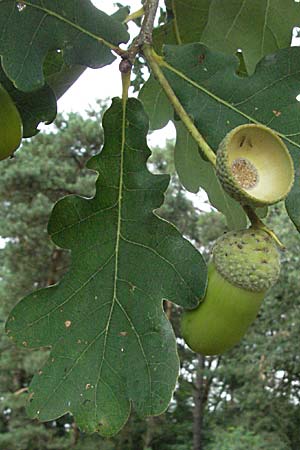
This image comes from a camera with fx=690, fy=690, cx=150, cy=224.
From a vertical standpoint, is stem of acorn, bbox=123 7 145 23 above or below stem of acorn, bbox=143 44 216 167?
above

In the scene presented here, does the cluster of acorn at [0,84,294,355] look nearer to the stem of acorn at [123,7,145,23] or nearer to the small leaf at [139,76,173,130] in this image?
the stem of acorn at [123,7,145,23]

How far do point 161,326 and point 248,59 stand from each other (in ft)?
1.94

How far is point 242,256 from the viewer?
31.8 inches

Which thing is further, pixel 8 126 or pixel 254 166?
pixel 8 126

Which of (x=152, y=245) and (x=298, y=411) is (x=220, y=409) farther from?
(x=152, y=245)

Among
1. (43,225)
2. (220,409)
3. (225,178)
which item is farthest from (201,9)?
(220,409)

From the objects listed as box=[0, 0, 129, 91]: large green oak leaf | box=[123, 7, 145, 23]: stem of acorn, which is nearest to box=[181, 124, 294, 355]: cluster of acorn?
box=[0, 0, 129, 91]: large green oak leaf

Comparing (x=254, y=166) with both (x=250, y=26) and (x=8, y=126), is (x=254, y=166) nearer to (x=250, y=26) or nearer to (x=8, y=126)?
(x=8, y=126)

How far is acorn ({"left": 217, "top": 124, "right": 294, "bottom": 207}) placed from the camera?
70 centimetres

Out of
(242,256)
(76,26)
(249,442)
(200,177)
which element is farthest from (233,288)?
(249,442)

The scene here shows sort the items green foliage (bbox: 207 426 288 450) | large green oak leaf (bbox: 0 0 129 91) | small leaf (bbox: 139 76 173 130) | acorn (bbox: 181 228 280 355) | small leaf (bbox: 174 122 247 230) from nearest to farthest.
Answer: acorn (bbox: 181 228 280 355) < large green oak leaf (bbox: 0 0 129 91) < small leaf (bbox: 174 122 247 230) < small leaf (bbox: 139 76 173 130) < green foliage (bbox: 207 426 288 450)

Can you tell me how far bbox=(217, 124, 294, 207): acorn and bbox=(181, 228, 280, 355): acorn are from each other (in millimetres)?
77

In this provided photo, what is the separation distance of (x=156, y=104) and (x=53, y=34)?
436 millimetres

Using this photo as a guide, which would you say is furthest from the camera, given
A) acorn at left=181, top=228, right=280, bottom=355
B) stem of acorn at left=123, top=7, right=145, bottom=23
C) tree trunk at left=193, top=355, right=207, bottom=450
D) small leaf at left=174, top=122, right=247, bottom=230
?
tree trunk at left=193, top=355, right=207, bottom=450
